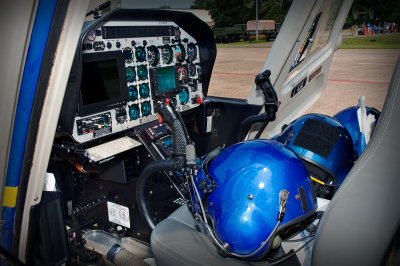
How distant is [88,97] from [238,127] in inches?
54.6

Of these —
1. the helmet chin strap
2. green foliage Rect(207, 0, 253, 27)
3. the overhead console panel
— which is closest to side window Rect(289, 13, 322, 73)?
the overhead console panel

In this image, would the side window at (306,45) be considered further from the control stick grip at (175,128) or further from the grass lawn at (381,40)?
the control stick grip at (175,128)

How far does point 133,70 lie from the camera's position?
2521 millimetres

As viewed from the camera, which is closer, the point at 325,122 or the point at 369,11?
the point at 325,122

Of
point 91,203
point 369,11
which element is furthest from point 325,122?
point 91,203

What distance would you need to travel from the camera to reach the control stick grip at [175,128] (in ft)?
5.22

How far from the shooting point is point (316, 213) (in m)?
1.35

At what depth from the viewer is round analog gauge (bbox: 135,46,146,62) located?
8.36 feet

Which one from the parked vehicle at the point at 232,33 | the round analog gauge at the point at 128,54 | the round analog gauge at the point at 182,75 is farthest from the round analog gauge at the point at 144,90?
the parked vehicle at the point at 232,33

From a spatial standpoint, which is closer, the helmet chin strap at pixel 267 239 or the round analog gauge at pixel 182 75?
the helmet chin strap at pixel 267 239

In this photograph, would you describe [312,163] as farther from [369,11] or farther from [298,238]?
[369,11]

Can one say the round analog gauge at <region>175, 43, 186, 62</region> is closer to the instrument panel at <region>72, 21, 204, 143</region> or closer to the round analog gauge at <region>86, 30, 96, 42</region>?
the instrument panel at <region>72, 21, 204, 143</region>

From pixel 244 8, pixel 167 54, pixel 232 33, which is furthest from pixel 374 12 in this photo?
pixel 232 33

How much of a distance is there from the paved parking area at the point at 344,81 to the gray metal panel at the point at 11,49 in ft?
12.9
